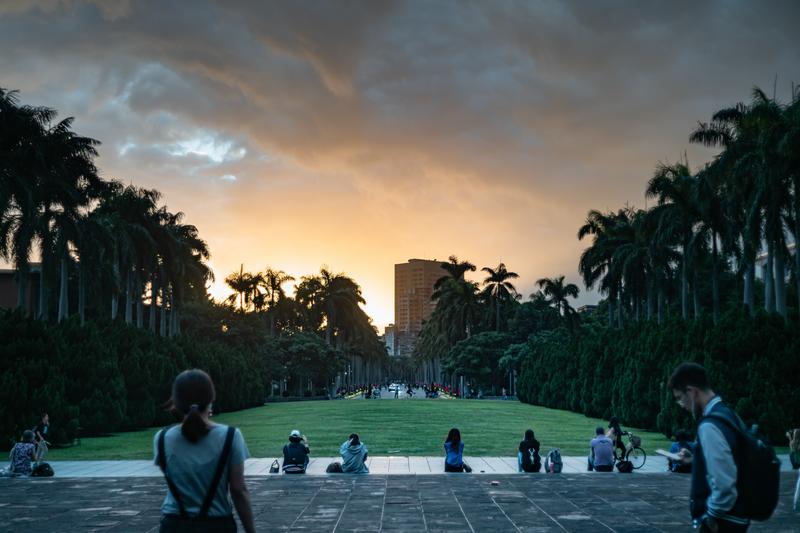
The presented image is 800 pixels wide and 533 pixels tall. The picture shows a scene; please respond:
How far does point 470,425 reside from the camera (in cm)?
3875

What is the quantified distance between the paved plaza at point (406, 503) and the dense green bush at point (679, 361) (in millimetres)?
12777

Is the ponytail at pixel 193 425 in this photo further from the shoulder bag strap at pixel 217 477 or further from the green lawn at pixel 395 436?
the green lawn at pixel 395 436

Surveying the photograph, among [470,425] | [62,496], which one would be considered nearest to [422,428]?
[470,425]

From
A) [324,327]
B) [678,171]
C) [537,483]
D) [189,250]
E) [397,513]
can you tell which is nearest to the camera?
[397,513]

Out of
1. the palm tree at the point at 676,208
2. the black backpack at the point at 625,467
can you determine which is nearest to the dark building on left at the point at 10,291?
the palm tree at the point at 676,208

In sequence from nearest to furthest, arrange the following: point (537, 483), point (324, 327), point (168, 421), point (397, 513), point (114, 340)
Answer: point (397, 513) < point (537, 483) < point (114, 340) < point (168, 421) < point (324, 327)

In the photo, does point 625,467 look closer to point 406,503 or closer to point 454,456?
point 454,456

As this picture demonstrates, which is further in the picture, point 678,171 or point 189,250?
point 189,250

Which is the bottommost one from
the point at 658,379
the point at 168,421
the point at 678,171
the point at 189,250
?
the point at 168,421

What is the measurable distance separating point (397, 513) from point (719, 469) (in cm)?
904

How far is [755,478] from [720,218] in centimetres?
4668

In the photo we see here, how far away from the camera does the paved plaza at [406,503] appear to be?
11836mm

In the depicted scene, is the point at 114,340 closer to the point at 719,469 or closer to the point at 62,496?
the point at 62,496

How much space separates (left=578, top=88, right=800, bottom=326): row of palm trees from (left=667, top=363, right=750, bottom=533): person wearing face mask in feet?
111
